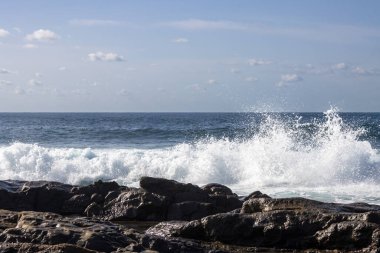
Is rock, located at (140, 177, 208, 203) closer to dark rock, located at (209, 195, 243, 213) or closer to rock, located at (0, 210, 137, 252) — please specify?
dark rock, located at (209, 195, 243, 213)

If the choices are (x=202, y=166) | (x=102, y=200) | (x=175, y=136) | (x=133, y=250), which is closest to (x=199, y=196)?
(x=102, y=200)

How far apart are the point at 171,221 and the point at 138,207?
6.70 ft

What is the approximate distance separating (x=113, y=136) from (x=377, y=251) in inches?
1412

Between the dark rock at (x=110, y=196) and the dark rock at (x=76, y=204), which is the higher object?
the dark rock at (x=110, y=196)

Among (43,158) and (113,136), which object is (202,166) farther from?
(113,136)

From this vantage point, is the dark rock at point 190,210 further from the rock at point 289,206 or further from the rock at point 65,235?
the rock at point 65,235

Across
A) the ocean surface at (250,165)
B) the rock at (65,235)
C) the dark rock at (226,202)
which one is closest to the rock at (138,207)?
the dark rock at (226,202)

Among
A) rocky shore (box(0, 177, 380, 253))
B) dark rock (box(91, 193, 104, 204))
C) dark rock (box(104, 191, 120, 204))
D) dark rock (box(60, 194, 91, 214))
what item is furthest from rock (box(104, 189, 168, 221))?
dark rock (box(60, 194, 91, 214))

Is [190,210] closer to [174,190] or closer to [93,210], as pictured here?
[174,190]

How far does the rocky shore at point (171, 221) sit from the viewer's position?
308 inches

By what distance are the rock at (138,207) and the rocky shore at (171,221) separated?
0.02 meters

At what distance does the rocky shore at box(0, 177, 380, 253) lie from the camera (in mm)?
7812

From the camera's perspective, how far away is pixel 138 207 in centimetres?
1287

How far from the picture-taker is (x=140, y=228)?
1187 cm
